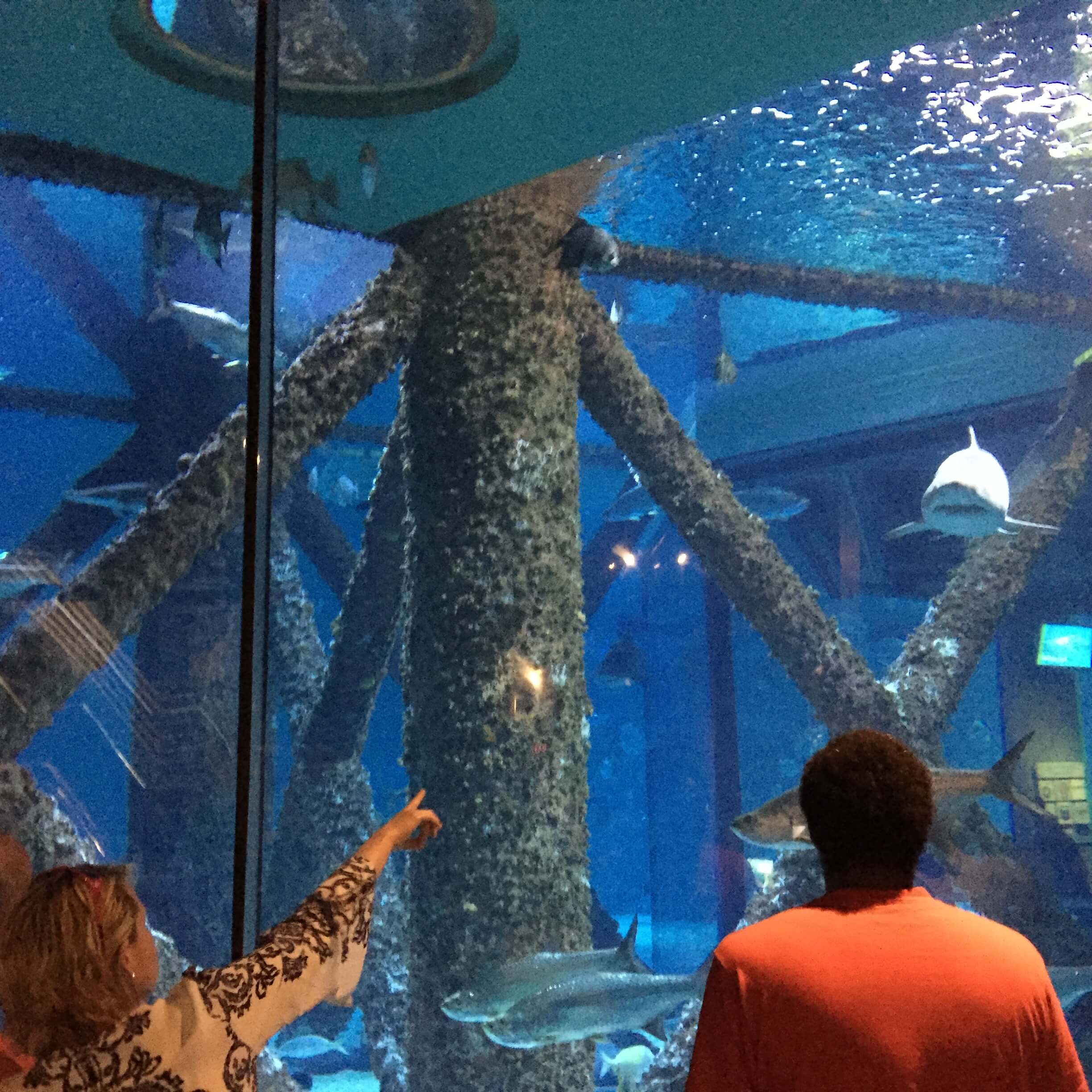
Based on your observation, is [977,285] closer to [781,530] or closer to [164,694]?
[164,694]

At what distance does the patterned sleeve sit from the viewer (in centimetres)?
155

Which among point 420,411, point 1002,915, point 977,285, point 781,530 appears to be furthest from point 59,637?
point 781,530

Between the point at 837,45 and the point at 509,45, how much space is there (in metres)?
1.41

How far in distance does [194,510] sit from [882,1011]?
3.69 metres

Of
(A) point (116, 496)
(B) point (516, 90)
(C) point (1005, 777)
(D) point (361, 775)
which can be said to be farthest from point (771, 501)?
(A) point (116, 496)

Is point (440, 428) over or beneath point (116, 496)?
over

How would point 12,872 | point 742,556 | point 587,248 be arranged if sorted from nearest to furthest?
point 12,872 → point 587,248 → point 742,556

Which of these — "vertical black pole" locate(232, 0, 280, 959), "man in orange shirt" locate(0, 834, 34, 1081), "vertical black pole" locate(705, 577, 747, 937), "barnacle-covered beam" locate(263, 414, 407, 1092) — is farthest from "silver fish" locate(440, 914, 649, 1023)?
"vertical black pole" locate(705, 577, 747, 937)

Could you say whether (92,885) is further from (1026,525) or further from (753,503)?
(753,503)

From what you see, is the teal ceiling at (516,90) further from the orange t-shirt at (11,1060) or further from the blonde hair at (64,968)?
the orange t-shirt at (11,1060)

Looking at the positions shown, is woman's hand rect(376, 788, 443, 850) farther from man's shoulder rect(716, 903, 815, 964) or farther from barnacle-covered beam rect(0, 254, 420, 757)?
barnacle-covered beam rect(0, 254, 420, 757)

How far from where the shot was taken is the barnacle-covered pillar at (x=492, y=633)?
4355 mm

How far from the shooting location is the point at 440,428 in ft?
15.9

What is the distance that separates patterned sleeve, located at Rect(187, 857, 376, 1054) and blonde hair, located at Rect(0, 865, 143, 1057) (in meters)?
0.15
